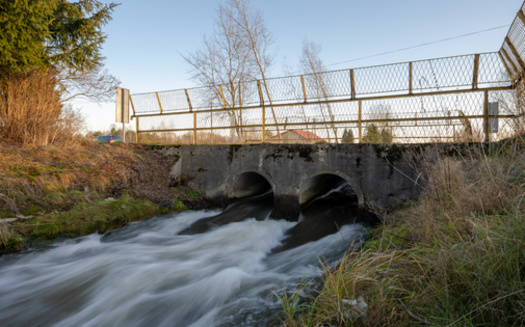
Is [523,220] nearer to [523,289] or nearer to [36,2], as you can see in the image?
[523,289]

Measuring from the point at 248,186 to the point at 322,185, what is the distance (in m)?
2.46

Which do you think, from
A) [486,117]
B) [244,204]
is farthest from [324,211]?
[486,117]

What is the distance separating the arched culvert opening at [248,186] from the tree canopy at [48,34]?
6.34m

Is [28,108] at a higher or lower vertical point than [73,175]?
higher

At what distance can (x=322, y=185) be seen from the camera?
9.46 meters

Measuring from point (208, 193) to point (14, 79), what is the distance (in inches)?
261

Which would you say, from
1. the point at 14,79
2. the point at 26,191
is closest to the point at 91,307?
the point at 26,191

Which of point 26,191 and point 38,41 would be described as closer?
point 26,191

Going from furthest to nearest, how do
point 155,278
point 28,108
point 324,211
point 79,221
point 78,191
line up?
point 28,108 < point 324,211 < point 78,191 < point 79,221 < point 155,278

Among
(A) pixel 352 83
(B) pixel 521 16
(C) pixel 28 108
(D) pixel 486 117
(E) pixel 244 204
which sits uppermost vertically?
(B) pixel 521 16

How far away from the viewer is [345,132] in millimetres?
8820

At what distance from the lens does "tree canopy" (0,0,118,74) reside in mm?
7230

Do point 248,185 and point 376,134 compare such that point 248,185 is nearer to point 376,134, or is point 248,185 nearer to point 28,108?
point 376,134

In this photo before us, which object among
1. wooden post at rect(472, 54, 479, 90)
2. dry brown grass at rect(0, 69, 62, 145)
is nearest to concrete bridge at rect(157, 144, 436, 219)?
wooden post at rect(472, 54, 479, 90)
